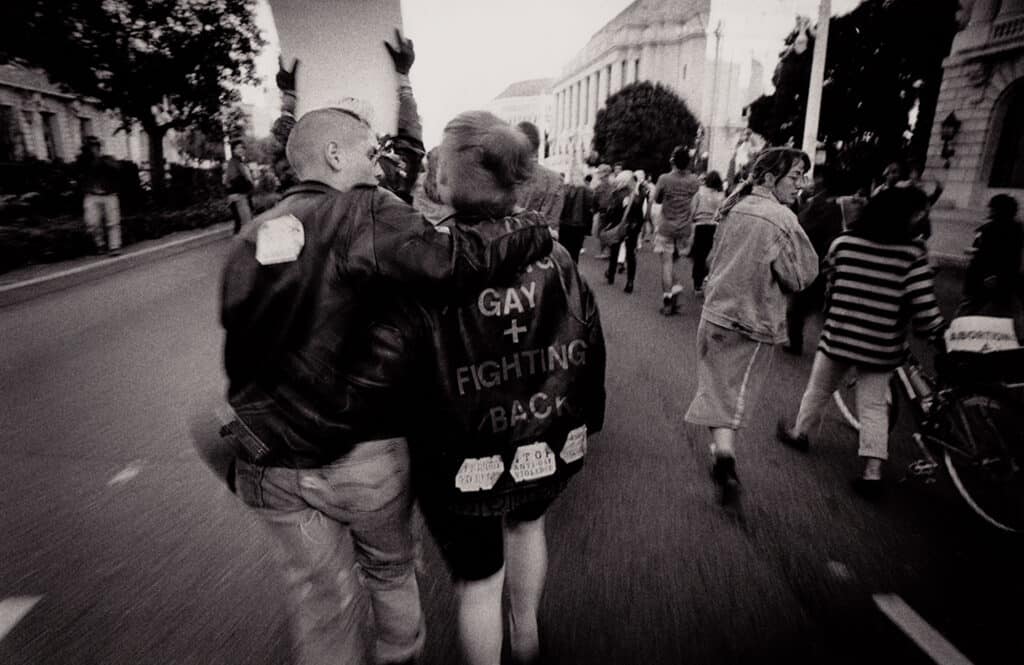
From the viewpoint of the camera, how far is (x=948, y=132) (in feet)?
65.3

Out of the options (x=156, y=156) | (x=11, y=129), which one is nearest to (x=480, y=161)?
(x=156, y=156)

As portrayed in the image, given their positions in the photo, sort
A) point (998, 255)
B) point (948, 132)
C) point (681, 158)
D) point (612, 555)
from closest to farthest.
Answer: point (612, 555)
point (998, 255)
point (681, 158)
point (948, 132)

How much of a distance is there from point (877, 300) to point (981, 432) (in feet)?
2.84

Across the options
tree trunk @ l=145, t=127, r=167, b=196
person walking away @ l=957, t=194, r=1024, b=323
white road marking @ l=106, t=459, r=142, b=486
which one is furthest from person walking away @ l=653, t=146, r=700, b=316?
tree trunk @ l=145, t=127, r=167, b=196

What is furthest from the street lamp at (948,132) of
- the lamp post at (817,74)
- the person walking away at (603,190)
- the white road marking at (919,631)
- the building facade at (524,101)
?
the building facade at (524,101)

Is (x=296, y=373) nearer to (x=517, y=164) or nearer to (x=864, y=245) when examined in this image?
(x=517, y=164)

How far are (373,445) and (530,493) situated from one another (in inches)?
17.3

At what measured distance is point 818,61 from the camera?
15570 mm

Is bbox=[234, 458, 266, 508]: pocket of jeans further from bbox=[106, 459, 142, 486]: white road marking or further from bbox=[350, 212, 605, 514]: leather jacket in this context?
bbox=[106, 459, 142, 486]: white road marking

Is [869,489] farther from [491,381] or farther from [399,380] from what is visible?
[399,380]

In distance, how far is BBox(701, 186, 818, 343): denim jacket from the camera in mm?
3230

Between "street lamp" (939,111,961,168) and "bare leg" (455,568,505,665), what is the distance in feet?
79.0

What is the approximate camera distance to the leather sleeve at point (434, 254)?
1.38 m

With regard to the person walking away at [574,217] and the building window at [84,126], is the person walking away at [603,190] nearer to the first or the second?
the person walking away at [574,217]
